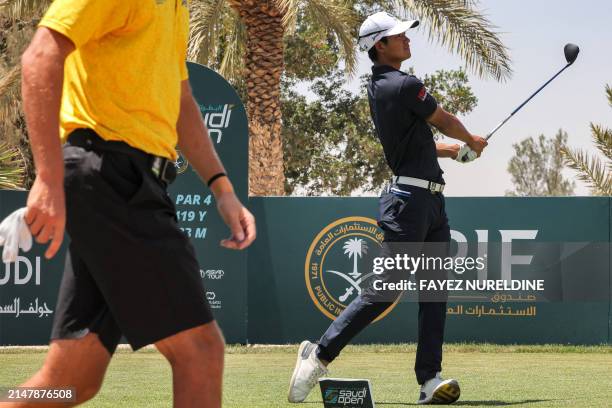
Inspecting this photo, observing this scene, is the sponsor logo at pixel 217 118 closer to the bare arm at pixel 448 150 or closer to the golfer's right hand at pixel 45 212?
the bare arm at pixel 448 150

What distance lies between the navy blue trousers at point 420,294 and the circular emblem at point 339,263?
5.86 meters

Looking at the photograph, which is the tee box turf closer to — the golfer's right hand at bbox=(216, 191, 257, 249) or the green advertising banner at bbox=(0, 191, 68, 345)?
the golfer's right hand at bbox=(216, 191, 257, 249)

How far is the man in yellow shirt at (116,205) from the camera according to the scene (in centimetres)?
295

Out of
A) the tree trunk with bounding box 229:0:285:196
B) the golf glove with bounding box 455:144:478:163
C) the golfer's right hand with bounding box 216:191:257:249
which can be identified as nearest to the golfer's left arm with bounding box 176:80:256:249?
the golfer's right hand with bounding box 216:191:257:249

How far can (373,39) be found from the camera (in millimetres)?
6574

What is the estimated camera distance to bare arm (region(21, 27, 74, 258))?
2.74 metres

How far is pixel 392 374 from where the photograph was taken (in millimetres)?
8469

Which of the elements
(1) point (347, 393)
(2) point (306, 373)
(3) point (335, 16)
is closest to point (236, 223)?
(1) point (347, 393)

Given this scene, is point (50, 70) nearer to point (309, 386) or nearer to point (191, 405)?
Result: point (191, 405)

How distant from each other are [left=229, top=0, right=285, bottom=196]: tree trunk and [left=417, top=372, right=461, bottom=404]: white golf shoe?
1175cm

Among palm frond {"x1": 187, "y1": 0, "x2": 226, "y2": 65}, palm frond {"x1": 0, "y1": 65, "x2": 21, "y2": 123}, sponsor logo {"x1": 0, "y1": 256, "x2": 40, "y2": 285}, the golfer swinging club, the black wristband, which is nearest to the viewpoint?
the black wristband

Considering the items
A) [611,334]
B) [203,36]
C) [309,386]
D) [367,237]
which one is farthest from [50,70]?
[203,36]

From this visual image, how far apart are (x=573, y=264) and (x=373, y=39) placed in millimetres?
6485

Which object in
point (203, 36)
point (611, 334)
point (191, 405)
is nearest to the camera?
point (191, 405)
